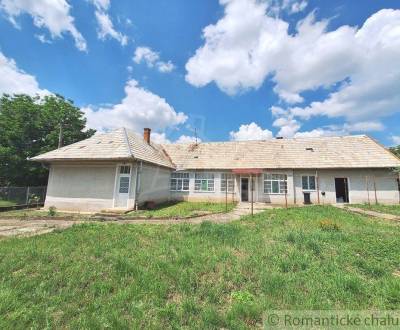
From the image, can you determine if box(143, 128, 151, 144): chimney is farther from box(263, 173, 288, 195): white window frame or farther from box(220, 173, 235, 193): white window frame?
box(263, 173, 288, 195): white window frame

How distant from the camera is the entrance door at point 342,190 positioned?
18.9 m

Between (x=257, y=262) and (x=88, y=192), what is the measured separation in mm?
13428

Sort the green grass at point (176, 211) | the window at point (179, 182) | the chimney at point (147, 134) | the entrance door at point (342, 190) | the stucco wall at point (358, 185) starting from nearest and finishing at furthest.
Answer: the green grass at point (176, 211) → the stucco wall at point (358, 185) → the entrance door at point (342, 190) → the chimney at point (147, 134) → the window at point (179, 182)

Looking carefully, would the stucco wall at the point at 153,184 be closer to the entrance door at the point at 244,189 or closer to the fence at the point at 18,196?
the entrance door at the point at 244,189

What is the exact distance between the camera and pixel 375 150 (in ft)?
63.0

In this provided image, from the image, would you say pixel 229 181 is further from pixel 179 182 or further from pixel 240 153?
pixel 179 182

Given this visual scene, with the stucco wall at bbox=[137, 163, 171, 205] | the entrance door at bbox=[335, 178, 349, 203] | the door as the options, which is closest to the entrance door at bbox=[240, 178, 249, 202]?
the stucco wall at bbox=[137, 163, 171, 205]

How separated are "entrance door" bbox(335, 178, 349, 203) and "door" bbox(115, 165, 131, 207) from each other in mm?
17498

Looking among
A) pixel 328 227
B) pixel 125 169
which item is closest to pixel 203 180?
pixel 125 169

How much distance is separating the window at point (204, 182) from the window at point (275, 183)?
5122mm

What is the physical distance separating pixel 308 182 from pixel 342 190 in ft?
12.4

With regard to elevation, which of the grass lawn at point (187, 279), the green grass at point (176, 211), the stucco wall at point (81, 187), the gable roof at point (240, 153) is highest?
the gable roof at point (240, 153)

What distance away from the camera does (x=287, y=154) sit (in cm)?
2128

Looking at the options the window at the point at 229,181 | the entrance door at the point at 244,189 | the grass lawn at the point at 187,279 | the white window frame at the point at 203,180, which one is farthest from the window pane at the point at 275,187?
the grass lawn at the point at 187,279
